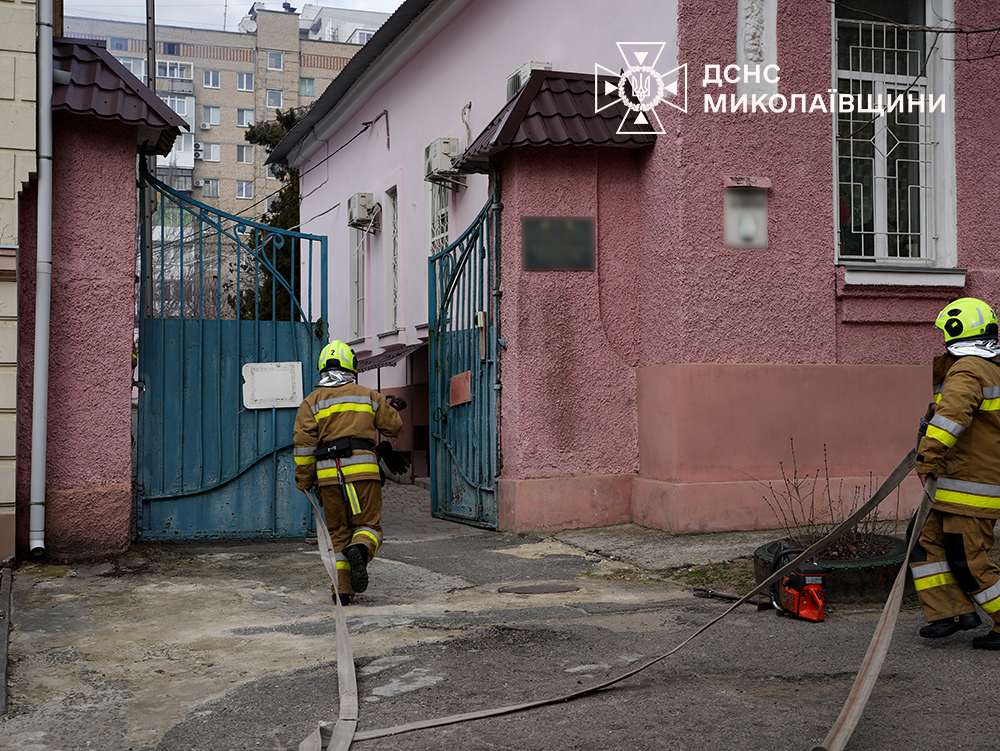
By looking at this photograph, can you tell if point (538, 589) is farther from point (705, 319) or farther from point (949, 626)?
point (705, 319)

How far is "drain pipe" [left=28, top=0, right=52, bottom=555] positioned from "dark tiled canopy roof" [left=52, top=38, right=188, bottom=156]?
0.57 feet

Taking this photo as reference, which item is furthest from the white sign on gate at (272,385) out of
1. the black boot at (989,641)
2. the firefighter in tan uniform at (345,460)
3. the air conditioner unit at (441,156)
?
the black boot at (989,641)

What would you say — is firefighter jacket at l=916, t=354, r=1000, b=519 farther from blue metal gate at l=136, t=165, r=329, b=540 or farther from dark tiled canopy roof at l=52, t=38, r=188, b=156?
dark tiled canopy roof at l=52, t=38, r=188, b=156

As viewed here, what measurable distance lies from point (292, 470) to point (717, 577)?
372 cm

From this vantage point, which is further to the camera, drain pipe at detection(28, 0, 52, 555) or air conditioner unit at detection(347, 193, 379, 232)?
air conditioner unit at detection(347, 193, 379, 232)

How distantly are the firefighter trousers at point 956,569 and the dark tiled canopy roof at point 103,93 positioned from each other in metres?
6.03

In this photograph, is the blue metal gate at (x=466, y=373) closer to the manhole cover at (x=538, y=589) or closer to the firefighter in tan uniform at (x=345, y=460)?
the manhole cover at (x=538, y=589)

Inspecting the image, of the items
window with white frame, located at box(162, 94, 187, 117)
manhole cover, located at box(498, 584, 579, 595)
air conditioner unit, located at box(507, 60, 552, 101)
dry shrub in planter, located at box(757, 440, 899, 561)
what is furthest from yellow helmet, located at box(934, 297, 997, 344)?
window with white frame, located at box(162, 94, 187, 117)

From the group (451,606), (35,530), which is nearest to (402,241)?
(35,530)

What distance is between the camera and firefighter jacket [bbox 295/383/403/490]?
676 centimetres

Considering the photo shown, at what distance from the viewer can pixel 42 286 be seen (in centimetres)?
762

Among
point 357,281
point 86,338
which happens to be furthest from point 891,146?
point 357,281

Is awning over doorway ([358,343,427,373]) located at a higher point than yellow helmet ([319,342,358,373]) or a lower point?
higher

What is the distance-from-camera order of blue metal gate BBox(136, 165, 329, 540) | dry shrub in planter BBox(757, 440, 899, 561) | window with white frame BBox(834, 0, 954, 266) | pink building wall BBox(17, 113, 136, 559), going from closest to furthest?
pink building wall BBox(17, 113, 136, 559) → blue metal gate BBox(136, 165, 329, 540) → dry shrub in planter BBox(757, 440, 899, 561) → window with white frame BBox(834, 0, 954, 266)
